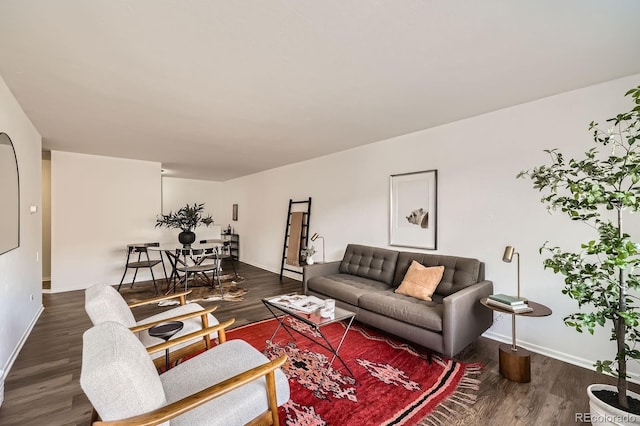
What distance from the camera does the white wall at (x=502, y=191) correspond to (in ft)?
8.35

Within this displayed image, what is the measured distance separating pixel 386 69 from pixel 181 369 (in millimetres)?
2516

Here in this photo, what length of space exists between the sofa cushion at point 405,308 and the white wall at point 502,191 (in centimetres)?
92

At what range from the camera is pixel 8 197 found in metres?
2.43

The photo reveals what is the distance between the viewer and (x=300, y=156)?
5.26m

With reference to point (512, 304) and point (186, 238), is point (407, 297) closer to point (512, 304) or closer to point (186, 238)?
point (512, 304)

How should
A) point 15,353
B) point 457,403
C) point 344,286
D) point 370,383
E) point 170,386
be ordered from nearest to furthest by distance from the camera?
point 170,386, point 457,403, point 370,383, point 15,353, point 344,286

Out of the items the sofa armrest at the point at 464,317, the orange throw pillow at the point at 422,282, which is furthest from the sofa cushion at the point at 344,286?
the sofa armrest at the point at 464,317

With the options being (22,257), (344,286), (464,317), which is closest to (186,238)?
(22,257)

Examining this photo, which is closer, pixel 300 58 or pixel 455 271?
pixel 300 58

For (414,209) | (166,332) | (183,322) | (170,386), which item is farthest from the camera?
(414,209)

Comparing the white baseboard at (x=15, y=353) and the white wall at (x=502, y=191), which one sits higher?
the white wall at (x=502, y=191)

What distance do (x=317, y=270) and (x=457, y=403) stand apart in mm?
2334

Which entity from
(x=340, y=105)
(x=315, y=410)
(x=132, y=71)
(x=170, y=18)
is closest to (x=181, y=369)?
(x=315, y=410)

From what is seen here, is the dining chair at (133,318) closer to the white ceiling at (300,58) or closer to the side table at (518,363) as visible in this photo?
the white ceiling at (300,58)
